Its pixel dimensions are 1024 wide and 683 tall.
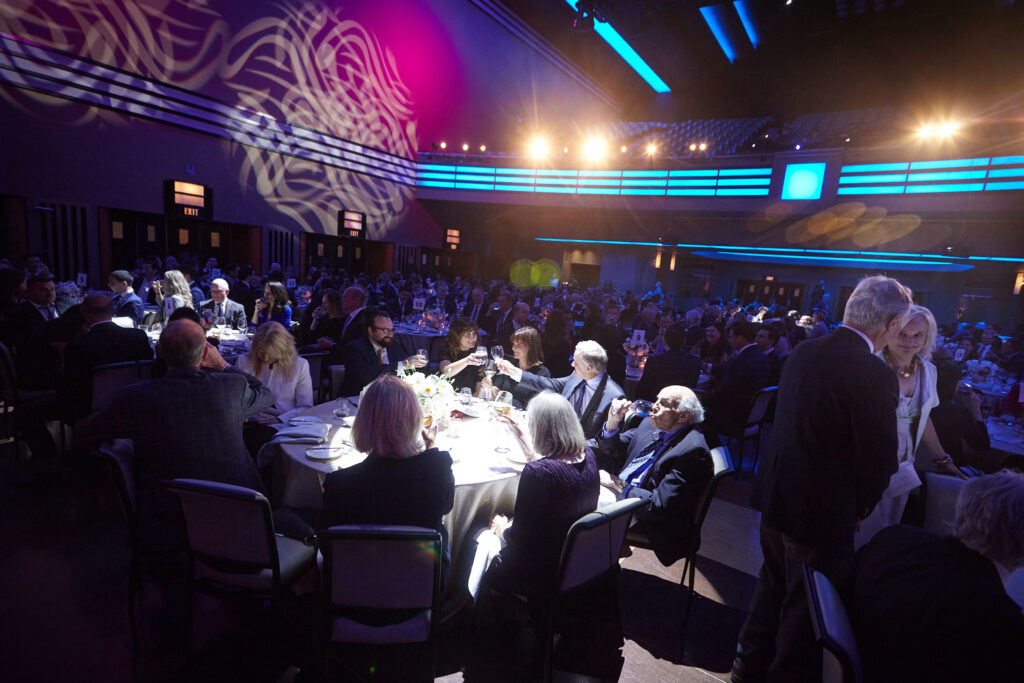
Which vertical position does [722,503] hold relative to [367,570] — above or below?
below

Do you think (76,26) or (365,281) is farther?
(365,281)

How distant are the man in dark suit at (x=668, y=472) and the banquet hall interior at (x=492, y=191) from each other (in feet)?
Result: 1.13

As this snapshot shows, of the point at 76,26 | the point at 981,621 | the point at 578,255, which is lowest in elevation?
the point at 981,621

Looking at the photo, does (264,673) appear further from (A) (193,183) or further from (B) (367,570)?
(A) (193,183)

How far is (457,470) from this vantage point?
2482mm

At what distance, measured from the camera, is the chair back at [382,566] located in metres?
1.65

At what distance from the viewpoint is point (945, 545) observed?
4.53ft

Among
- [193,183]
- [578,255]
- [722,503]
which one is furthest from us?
[578,255]

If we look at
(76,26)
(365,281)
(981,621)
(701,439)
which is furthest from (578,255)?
(981,621)

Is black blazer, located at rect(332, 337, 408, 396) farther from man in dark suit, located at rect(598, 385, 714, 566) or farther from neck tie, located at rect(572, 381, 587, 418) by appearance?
man in dark suit, located at rect(598, 385, 714, 566)

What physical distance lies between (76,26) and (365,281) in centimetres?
706

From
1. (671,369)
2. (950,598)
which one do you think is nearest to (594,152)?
(671,369)

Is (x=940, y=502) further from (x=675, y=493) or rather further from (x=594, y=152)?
(x=594, y=152)

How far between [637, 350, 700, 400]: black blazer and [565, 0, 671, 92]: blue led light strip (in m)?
16.8
